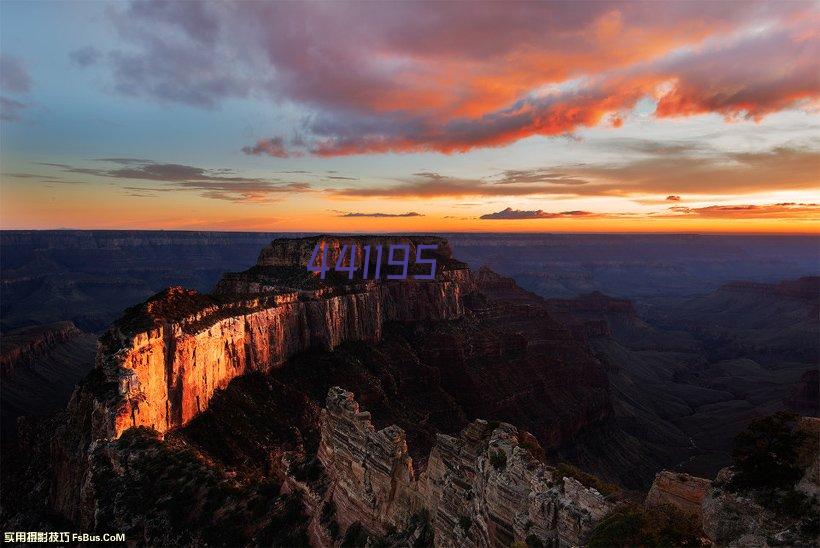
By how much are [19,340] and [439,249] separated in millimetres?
111221

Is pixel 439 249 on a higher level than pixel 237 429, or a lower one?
higher

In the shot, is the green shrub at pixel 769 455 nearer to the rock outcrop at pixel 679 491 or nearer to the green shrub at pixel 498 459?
the rock outcrop at pixel 679 491

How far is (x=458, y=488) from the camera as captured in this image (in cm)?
2202

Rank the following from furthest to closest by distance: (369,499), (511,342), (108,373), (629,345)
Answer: (629,345) < (511,342) < (108,373) < (369,499)

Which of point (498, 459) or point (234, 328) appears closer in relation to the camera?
point (498, 459)

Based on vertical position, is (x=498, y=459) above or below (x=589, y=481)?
above

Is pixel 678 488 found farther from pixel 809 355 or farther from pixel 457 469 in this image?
pixel 809 355

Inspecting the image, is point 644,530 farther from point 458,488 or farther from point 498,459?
point 458,488

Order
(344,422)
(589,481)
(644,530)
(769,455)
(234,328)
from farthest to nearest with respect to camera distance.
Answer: (234,328), (344,422), (589,481), (769,455), (644,530)

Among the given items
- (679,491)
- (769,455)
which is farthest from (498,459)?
(769,455)

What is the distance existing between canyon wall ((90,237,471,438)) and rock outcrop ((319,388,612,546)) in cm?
1997

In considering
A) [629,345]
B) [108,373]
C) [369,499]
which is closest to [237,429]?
[108,373]

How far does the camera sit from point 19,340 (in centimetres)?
12081

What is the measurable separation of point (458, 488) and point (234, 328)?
138ft
